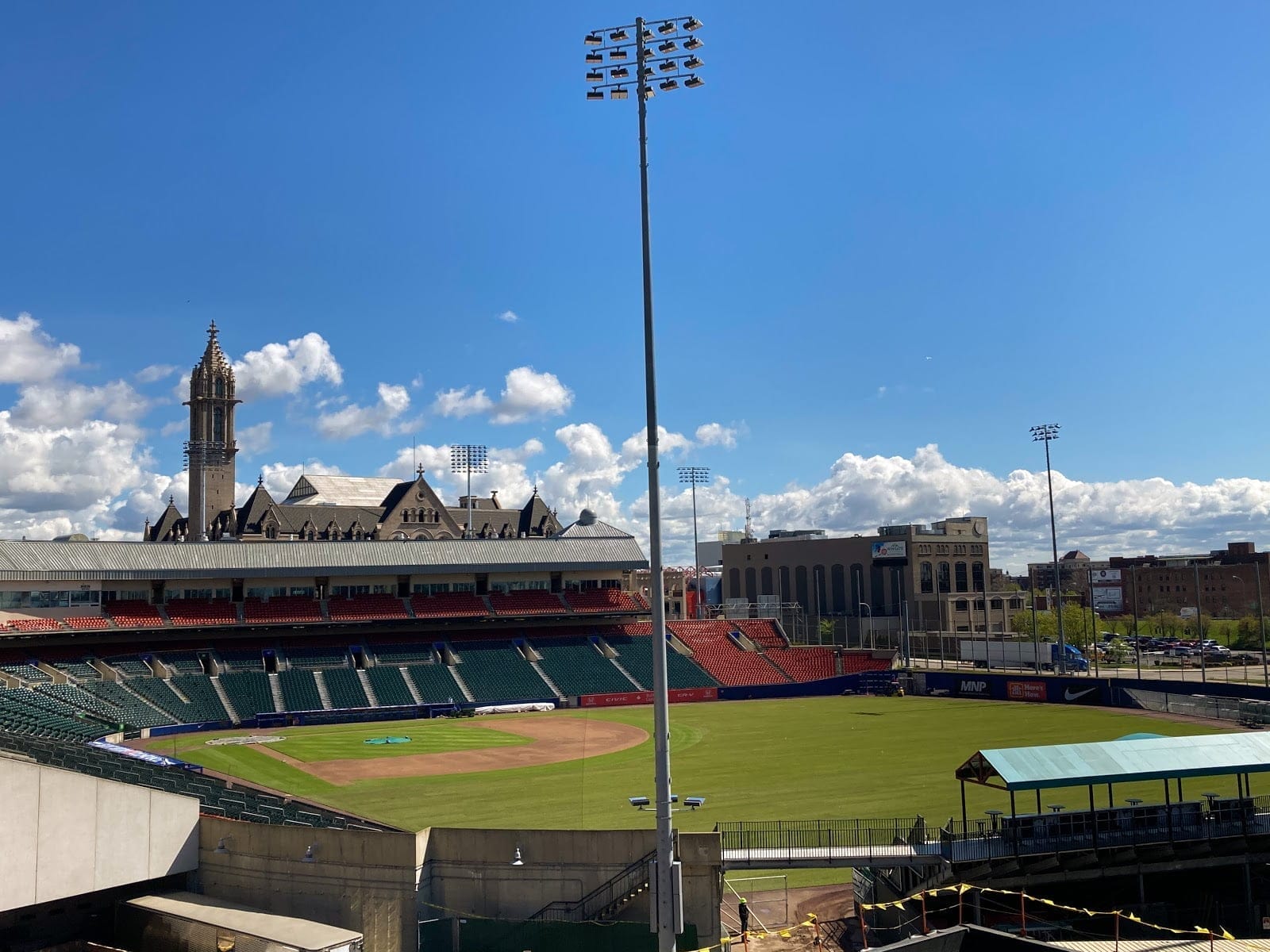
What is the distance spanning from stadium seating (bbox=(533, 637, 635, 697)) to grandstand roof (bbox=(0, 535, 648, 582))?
6874mm

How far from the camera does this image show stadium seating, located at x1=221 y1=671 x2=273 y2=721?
62.6 meters

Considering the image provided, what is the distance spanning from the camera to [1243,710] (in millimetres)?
56438

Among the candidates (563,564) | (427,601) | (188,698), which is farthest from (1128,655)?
(188,698)

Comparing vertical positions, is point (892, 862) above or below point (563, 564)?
below

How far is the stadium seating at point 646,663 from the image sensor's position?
250ft

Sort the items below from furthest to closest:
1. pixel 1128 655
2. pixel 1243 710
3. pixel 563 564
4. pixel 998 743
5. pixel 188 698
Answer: pixel 1128 655
pixel 563 564
pixel 188 698
pixel 1243 710
pixel 998 743

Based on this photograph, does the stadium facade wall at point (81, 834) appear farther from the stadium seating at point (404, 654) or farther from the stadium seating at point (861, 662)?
the stadium seating at point (861, 662)

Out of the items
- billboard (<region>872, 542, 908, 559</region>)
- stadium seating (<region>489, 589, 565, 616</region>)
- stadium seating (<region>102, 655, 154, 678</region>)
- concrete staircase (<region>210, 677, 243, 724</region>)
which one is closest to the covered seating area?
concrete staircase (<region>210, 677, 243, 724</region>)

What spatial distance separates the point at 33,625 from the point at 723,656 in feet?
162

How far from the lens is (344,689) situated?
67375 millimetres

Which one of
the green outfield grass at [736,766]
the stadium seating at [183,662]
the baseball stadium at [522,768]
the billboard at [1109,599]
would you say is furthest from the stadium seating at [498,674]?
the billboard at [1109,599]

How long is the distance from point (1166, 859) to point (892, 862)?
7.54 m

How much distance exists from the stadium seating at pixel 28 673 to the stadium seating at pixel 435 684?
19.5 m

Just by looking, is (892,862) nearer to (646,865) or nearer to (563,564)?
(646,865)
